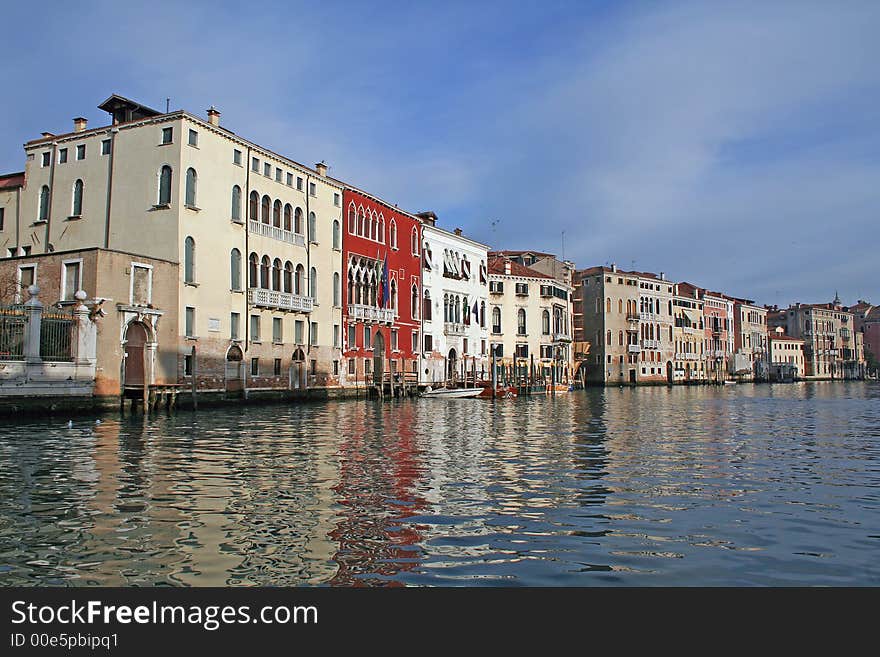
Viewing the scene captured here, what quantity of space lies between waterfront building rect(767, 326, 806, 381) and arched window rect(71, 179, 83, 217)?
91.6 meters

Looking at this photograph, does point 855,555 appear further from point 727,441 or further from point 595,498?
point 727,441

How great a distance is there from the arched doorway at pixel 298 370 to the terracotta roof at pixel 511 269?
2579 cm

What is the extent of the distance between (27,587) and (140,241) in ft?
87.3

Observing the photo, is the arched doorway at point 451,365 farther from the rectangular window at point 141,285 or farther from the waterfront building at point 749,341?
the waterfront building at point 749,341

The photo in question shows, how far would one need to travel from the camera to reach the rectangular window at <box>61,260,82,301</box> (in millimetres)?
26234

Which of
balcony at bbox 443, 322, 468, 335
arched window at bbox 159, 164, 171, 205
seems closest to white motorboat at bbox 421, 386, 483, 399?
balcony at bbox 443, 322, 468, 335

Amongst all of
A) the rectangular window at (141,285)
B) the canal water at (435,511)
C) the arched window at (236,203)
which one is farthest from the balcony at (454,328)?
the canal water at (435,511)

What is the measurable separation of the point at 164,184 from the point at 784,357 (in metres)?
98.7

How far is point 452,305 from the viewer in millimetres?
51688

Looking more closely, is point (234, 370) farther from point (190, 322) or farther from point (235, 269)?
point (235, 269)

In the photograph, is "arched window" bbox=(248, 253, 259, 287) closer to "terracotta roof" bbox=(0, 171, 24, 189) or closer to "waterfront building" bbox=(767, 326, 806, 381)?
"terracotta roof" bbox=(0, 171, 24, 189)

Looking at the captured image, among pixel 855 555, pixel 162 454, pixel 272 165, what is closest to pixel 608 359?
pixel 272 165

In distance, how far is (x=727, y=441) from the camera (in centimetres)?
1719
